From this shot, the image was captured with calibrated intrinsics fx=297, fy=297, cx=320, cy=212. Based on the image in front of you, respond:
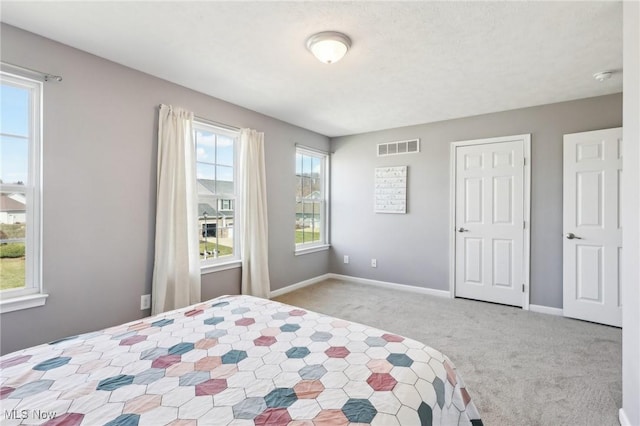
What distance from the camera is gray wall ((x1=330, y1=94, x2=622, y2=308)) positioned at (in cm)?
340

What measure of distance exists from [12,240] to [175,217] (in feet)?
3.56

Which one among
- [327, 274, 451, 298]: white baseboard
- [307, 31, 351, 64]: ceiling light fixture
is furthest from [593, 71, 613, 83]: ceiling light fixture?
[327, 274, 451, 298]: white baseboard

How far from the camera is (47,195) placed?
214 cm

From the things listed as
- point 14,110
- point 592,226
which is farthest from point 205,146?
point 592,226

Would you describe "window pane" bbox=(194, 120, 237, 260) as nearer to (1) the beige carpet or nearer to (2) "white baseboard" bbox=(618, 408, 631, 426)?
(1) the beige carpet

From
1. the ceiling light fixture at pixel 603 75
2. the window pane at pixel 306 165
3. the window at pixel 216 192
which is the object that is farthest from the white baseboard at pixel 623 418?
the window pane at pixel 306 165

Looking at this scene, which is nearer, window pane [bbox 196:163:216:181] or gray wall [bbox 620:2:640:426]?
gray wall [bbox 620:2:640:426]

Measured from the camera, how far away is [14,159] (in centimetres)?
206

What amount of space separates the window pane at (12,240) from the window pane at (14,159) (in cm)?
12

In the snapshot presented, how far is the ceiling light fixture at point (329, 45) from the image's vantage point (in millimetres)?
2041

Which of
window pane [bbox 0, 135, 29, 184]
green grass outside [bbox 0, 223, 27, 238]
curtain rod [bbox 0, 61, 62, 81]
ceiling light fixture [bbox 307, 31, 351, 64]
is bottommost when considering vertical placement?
green grass outside [bbox 0, 223, 27, 238]

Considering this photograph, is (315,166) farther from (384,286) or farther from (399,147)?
(384,286)

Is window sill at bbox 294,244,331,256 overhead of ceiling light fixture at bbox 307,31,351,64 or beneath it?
beneath

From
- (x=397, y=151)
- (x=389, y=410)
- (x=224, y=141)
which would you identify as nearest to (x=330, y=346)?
(x=389, y=410)
